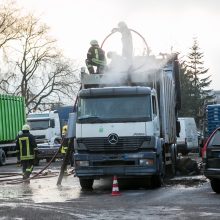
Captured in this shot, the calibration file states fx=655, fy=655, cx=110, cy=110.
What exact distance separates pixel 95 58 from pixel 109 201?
539cm

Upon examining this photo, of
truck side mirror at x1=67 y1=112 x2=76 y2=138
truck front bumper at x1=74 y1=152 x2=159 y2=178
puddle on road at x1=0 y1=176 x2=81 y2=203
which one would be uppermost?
truck side mirror at x1=67 y1=112 x2=76 y2=138

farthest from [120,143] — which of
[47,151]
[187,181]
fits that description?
[47,151]

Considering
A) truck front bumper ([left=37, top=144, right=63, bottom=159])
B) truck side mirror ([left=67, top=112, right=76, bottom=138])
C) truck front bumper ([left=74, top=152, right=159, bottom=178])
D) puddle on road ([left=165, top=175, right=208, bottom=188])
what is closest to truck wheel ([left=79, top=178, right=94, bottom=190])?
truck front bumper ([left=74, top=152, right=159, bottom=178])

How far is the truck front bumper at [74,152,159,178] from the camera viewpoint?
52.7ft

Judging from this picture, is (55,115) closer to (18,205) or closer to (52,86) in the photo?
(18,205)

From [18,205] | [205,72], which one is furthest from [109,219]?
[205,72]

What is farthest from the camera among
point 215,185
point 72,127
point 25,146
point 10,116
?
point 10,116

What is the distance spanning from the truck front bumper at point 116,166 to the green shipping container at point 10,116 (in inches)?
748

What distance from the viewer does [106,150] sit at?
16109mm

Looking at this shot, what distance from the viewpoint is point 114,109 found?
1623 centimetres

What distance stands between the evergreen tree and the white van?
42.5m

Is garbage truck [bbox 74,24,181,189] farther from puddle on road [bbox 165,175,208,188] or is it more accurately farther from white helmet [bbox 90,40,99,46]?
white helmet [bbox 90,40,99,46]

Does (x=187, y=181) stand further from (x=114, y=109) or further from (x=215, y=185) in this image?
(x=114, y=109)

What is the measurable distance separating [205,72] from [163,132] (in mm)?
76930
